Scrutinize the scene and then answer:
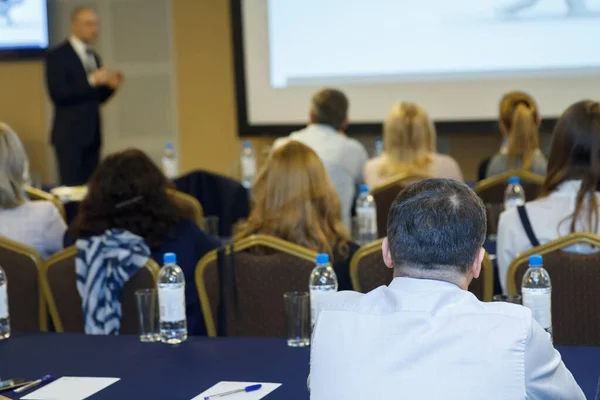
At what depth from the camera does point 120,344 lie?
9.99 feet

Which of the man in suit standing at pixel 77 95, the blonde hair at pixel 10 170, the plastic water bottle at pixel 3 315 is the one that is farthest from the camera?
the man in suit standing at pixel 77 95

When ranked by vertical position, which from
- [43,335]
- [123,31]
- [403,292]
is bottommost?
[43,335]

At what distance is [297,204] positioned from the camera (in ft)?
12.3

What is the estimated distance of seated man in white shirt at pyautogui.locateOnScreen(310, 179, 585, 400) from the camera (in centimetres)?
180

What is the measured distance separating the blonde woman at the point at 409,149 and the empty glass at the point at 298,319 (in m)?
3.23

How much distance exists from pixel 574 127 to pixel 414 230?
1.99m

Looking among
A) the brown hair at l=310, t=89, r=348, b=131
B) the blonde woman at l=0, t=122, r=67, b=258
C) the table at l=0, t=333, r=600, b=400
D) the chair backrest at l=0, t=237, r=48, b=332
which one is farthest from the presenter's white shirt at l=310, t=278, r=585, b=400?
the brown hair at l=310, t=89, r=348, b=131

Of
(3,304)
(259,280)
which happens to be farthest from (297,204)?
(3,304)

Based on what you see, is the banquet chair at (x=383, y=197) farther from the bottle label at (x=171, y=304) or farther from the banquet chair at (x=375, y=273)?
the bottle label at (x=171, y=304)

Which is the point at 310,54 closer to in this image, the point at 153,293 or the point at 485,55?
the point at 485,55

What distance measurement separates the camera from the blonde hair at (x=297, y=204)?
372 cm

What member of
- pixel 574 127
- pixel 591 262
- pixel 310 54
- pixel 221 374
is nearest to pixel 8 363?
pixel 221 374

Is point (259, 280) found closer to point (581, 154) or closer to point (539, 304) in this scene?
point (539, 304)

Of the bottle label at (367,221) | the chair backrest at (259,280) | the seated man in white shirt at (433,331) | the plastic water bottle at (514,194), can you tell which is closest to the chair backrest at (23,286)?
the chair backrest at (259,280)
